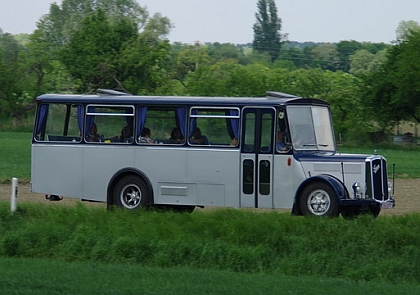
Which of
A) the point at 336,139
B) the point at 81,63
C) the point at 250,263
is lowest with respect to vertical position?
the point at 250,263

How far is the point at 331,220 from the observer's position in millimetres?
Answer: 16766

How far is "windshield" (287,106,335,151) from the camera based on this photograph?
1997cm

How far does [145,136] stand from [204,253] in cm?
668

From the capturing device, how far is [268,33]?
171375 mm

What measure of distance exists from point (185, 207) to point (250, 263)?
698 centimetres

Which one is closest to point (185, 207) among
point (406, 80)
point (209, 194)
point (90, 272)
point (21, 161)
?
point (209, 194)

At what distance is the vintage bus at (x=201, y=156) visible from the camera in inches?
762

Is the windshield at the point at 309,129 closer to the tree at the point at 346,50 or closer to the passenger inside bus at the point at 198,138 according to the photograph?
the passenger inside bus at the point at 198,138

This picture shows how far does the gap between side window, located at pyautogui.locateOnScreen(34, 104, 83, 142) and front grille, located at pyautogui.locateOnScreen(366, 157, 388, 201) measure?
22.4ft

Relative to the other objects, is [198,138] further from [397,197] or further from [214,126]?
[397,197]

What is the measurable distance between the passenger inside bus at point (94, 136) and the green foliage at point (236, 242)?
415cm

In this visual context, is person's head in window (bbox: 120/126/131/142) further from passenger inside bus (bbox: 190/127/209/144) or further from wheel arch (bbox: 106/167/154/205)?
passenger inside bus (bbox: 190/127/209/144)

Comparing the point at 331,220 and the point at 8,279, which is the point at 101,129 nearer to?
the point at 331,220

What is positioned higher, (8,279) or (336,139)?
(336,139)
